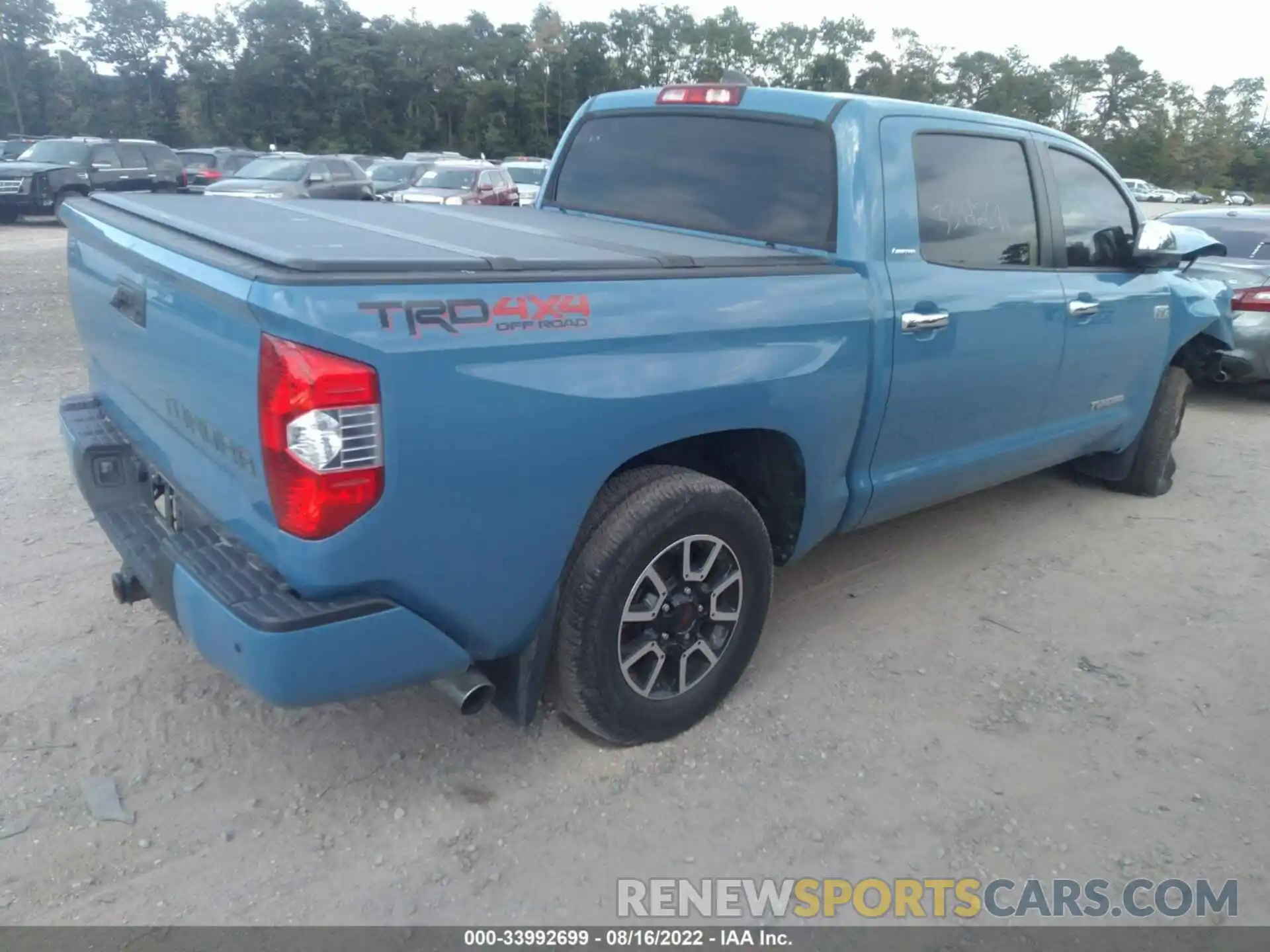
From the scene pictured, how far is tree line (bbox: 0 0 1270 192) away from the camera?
190 feet

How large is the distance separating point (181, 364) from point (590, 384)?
1.02 m

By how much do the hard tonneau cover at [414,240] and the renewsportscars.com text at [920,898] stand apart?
5.25 ft

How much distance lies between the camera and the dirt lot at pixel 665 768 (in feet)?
8.44

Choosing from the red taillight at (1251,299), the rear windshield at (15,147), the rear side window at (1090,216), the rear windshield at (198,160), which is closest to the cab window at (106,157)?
the rear windshield at (198,160)

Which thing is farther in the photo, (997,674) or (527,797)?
(997,674)

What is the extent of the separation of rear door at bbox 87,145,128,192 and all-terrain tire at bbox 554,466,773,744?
19325 mm

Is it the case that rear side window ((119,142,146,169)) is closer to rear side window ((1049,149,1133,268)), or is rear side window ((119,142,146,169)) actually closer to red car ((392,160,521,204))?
red car ((392,160,521,204))

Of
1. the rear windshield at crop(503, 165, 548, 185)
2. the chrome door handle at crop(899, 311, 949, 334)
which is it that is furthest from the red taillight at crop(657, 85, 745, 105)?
the rear windshield at crop(503, 165, 548, 185)

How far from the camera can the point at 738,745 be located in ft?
10.5

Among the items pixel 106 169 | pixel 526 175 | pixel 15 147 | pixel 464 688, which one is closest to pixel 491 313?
pixel 464 688

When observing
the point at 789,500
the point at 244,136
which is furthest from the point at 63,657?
the point at 244,136

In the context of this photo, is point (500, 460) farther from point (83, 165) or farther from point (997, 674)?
point (83, 165)

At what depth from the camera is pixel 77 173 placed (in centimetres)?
1859

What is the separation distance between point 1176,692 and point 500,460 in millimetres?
2724
